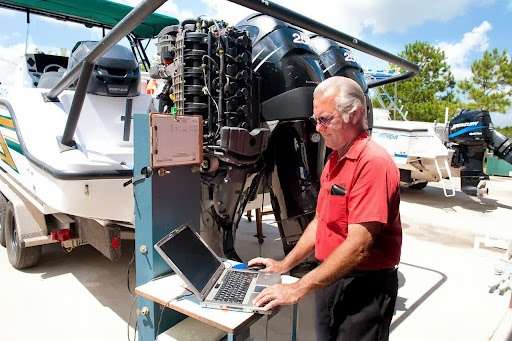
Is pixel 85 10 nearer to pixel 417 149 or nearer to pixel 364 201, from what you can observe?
pixel 364 201

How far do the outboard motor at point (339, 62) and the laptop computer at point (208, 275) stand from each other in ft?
5.73

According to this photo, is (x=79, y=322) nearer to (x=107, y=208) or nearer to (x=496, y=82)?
(x=107, y=208)

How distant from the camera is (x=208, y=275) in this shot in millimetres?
1856

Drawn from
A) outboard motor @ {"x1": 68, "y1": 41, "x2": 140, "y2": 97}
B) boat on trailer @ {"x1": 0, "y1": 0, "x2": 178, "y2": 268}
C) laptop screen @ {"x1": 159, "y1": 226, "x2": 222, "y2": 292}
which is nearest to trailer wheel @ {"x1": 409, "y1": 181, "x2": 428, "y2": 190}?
boat on trailer @ {"x1": 0, "y1": 0, "x2": 178, "y2": 268}

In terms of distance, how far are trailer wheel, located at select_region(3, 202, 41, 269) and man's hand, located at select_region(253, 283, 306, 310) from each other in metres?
2.96

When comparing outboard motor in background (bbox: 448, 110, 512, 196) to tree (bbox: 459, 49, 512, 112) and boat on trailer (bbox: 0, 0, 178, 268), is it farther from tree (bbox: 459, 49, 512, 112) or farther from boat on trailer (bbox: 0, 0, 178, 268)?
tree (bbox: 459, 49, 512, 112)

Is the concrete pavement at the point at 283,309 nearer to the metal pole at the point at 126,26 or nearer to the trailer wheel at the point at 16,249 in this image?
the trailer wheel at the point at 16,249

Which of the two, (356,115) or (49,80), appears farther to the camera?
(49,80)

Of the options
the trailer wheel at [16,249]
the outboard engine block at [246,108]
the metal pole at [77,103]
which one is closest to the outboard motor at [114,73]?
the metal pole at [77,103]

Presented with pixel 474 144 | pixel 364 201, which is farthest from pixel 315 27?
pixel 474 144

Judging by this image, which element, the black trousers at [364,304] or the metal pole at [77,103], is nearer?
the black trousers at [364,304]

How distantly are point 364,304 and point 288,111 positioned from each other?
1342 millimetres

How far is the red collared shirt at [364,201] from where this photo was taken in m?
1.49

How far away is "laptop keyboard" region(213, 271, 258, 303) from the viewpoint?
1.67m
